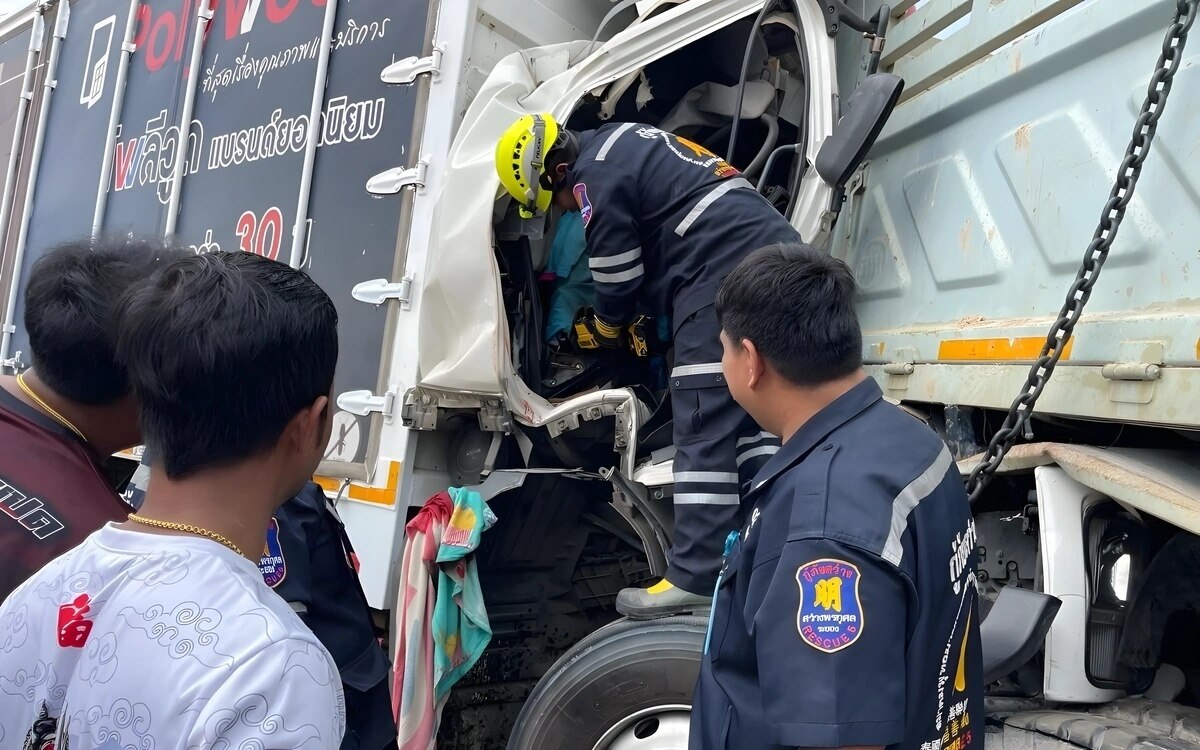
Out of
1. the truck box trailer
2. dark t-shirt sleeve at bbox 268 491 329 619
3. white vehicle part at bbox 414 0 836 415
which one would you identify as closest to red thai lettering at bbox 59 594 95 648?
dark t-shirt sleeve at bbox 268 491 329 619

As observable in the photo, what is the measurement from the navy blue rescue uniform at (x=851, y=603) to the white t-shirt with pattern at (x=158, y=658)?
0.58 meters

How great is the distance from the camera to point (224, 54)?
4098 millimetres

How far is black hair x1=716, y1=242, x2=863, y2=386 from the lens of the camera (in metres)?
1.48

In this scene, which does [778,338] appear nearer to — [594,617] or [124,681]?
[124,681]

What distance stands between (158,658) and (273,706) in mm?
129

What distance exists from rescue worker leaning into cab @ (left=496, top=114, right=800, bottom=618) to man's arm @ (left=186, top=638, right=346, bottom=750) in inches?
62.9

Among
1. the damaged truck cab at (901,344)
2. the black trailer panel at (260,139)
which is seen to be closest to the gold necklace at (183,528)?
the damaged truck cab at (901,344)

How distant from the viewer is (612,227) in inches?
110

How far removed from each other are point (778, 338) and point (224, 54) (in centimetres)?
347

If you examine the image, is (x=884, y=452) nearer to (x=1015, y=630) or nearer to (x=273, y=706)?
(x=1015, y=630)

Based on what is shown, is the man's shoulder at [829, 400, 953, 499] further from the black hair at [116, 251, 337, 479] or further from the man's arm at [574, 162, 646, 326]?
the man's arm at [574, 162, 646, 326]

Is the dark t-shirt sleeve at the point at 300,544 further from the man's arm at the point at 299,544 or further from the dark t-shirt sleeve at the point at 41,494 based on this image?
the dark t-shirt sleeve at the point at 41,494

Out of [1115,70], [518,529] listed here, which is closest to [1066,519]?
[1115,70]

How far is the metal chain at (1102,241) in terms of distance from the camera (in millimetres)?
1608
